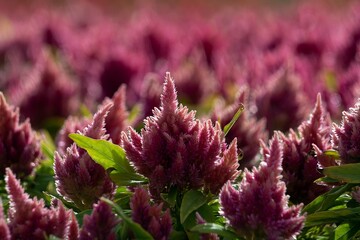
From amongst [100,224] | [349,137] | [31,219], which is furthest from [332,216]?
[31,219]

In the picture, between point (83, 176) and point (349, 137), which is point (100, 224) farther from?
point (349, 137)

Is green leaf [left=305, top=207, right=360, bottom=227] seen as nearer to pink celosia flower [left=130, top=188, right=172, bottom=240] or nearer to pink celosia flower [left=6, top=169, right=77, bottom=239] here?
pink celosia flower [left=130, top=188, right=172, bottom=240]

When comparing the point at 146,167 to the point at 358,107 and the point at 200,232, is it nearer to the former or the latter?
the point at 200,232

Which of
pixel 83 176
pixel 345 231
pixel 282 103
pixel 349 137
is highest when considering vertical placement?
pixel 282 103

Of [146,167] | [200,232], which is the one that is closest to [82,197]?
[146,167]

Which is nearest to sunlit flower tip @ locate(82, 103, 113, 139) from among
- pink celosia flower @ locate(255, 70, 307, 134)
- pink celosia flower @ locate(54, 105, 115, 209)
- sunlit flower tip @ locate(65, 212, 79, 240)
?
pink celosia flower @ locate(54, 105, 115, 209)

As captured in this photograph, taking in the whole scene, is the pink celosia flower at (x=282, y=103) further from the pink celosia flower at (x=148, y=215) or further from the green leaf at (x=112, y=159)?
the pink celosia flower at (x=148, y=215)

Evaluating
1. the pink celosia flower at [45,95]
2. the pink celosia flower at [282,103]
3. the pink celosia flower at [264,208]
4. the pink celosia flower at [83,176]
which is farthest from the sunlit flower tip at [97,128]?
the pink celosia flower at [45,95]
